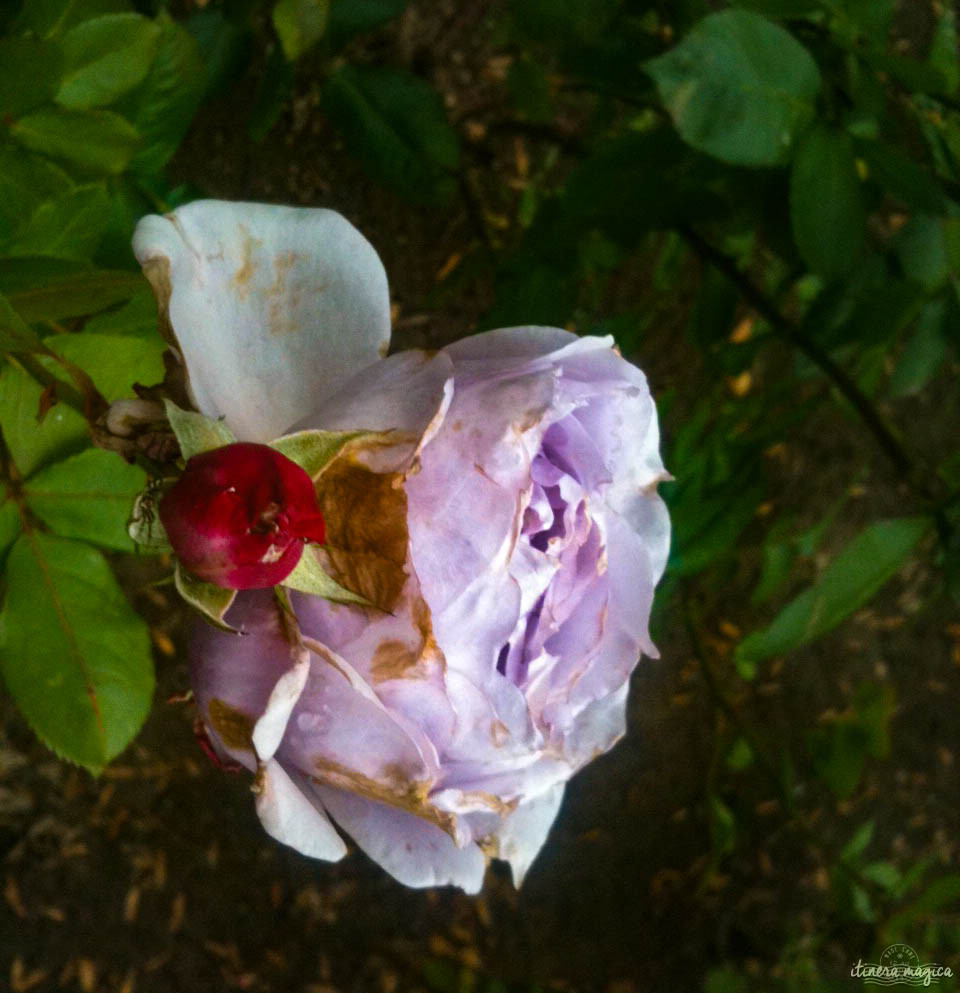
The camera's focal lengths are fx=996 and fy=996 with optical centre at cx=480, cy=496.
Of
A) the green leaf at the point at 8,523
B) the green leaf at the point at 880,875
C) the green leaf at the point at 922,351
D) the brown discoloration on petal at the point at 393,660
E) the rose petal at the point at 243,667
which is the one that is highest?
the brown discoloration on petal at the point at 393,660

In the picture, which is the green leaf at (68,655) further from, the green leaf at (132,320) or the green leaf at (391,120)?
the green leaf at (391,120)

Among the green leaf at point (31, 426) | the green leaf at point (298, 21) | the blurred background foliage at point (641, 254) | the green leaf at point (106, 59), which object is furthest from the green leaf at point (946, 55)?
the green leaf at point (31, 426)

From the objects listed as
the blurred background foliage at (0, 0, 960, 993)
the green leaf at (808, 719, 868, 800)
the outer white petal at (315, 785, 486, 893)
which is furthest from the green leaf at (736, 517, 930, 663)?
the outer white petal at (315, 785, 486, 893)

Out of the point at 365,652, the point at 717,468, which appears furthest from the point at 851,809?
the point at 365,652

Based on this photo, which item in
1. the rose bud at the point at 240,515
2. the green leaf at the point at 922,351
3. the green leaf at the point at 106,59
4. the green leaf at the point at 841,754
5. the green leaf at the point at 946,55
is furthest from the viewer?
the green leaf at the point at 841,754

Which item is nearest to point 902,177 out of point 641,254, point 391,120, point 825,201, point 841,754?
point 825,201

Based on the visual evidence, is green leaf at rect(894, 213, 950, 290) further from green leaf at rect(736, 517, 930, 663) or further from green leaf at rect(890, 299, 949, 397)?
green leaf at rect(736, 517, 930, 663)

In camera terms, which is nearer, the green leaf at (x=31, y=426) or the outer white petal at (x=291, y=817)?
the outer white petal at (x=291, y=817)
